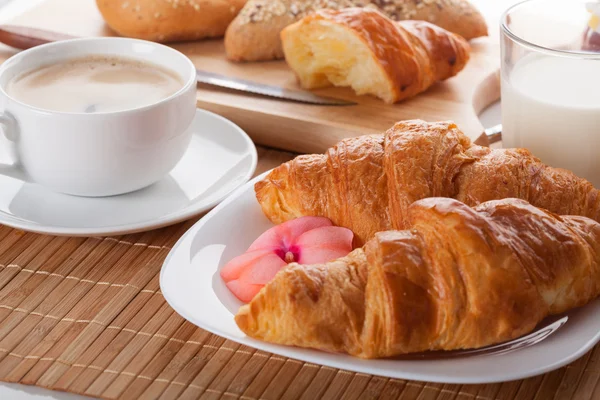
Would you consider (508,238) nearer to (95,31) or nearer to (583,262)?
(583,262)

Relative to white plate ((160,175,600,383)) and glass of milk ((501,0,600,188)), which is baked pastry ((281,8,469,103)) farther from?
white plate ((160,175,600,383))

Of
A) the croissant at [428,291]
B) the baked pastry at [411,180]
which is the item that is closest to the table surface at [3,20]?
the croissant at [428,291]

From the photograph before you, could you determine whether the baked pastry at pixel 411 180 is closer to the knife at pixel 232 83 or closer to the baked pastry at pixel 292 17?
the knife at pixel 232 83

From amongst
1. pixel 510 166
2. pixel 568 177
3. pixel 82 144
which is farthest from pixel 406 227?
pixel 82 144

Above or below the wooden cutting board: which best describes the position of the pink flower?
above

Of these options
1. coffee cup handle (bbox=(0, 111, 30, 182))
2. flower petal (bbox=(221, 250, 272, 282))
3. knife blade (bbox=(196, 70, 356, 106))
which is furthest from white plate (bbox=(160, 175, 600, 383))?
knife blade (bbox=(196, 70, 356, 106))

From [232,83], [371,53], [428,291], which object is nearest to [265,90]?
[232,83]
